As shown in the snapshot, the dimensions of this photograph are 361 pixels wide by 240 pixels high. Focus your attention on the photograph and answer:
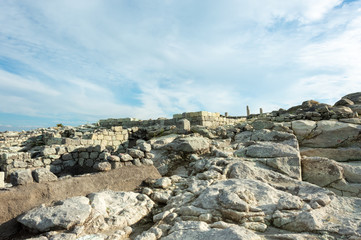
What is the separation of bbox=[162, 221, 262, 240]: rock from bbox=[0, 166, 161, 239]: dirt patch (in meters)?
2.41

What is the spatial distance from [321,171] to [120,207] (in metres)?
5.39

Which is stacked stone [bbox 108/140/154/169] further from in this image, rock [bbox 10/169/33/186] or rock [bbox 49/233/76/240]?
rock [bbox 49/233/76/240]

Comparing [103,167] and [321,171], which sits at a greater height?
[103,167]

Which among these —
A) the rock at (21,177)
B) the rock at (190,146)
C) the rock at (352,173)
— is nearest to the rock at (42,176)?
the rock at (21,177)

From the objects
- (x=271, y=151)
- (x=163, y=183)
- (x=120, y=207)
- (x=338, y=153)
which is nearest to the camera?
(x=120, y=207)

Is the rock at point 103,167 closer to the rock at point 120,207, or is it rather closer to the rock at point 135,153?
the rock at point 135,153

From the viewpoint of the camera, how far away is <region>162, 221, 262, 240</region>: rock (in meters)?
3.18

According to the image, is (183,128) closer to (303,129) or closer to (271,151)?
(303,129)

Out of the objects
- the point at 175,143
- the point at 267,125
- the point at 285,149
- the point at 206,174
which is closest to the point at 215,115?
the point at 267,125

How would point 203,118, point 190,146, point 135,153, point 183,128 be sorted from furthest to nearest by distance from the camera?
1. point 203,118
2. point 183,128
3. point 190,146
4. point 135,153

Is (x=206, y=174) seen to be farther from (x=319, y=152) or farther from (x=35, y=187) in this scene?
(x=319, y=152)

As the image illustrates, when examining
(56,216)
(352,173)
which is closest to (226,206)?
(56,216)

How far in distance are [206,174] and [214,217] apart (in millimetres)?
2103

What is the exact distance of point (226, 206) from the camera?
414cm
